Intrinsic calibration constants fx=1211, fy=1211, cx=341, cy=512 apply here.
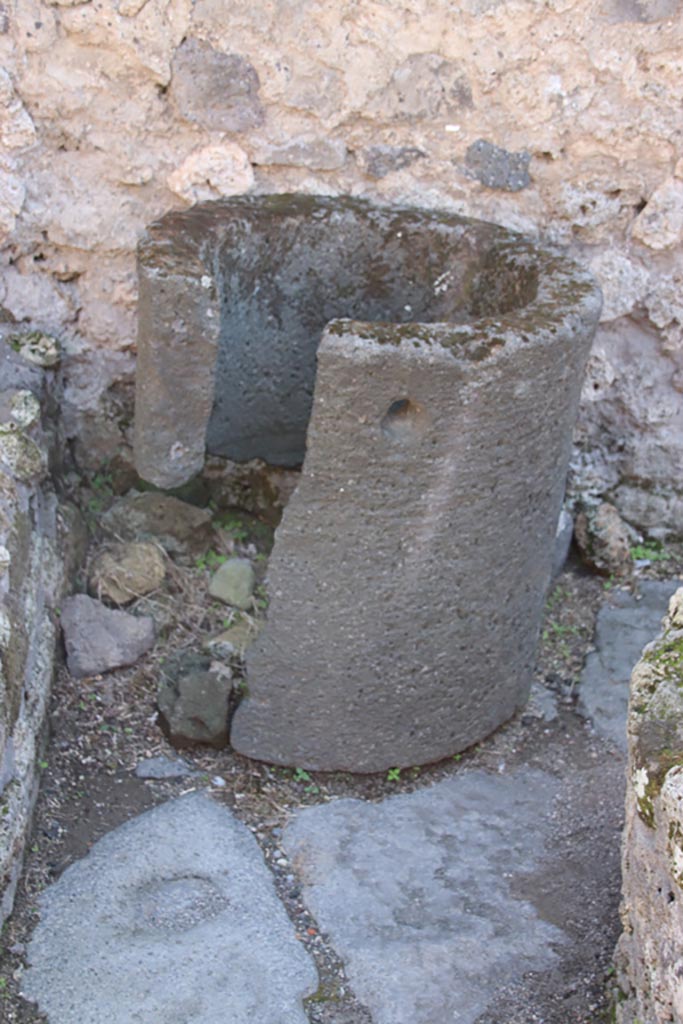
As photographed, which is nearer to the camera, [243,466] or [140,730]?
[140,730]

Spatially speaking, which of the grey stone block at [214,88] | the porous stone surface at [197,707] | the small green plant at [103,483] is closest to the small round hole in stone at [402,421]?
the porous stone surface at [197,707]

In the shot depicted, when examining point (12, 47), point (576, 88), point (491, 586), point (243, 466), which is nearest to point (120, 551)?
point (243, 466)

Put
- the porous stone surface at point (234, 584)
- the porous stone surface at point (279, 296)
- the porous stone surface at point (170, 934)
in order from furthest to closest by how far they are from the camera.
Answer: the porous stone surface at point (234, 584), the porous stone surface at point (279, 296), the porous stone surface at point (170, 934)

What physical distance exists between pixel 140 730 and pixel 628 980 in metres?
1.46

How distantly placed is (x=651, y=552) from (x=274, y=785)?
5.07 feet

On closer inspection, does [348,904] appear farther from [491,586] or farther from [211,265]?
[211,265]

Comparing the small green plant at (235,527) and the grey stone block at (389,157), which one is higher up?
the grey stone block at (389,157)

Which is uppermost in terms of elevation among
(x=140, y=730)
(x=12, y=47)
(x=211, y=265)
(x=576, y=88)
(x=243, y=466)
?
(x=576, y=88)

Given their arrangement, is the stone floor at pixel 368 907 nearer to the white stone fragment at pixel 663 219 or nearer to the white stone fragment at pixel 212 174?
the white stone fragment at pixel 663 219

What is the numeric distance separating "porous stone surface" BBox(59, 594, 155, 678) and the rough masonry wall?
31.0 inches

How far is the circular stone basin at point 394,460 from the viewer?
2.64 m

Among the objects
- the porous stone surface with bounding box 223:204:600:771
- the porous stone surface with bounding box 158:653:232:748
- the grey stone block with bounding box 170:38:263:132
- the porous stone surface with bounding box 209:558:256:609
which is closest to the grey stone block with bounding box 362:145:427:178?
the grey stone block with bounding box 170:38:263:132

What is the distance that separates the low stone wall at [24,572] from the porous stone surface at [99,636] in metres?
0.07

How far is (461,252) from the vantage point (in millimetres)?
3395
